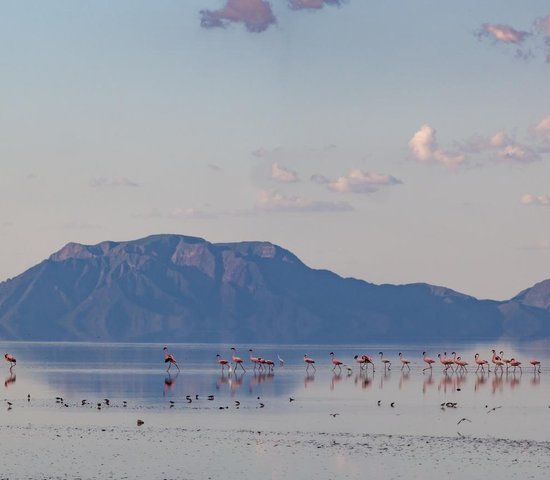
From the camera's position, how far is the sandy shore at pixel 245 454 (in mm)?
41594

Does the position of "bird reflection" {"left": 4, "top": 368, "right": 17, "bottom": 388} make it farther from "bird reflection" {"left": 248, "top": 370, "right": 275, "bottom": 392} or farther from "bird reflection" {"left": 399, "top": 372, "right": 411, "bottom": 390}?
→ "bird reflection" {"left": 399, "top": 372, "right": 411, "bottom": 390}

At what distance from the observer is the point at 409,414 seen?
62688 millimetres

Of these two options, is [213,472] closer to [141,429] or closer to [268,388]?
[141,429]

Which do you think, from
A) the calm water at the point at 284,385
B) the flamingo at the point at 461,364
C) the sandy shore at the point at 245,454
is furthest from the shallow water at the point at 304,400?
the flamingo at the point at 461,364

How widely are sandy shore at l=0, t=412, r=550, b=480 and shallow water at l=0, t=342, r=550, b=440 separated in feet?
10.0

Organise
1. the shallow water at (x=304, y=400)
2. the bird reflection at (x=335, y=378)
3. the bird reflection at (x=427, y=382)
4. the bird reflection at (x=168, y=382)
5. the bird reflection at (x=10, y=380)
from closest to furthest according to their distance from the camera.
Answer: the shallow water at (x=304, y=400), the bird reflection at (x=168, y=382), the bird reflection at (x=427, y=382), the bird reflection at (x=10, y=380), the bird reflection at (x=335, y=378)

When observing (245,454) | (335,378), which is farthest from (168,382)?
(245,454)

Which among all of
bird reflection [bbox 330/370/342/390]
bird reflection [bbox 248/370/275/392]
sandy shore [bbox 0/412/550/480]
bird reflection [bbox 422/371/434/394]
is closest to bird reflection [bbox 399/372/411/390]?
bird reflection [bbox 422/371/434/394]

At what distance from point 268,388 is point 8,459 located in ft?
142

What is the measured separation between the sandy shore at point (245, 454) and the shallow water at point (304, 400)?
3.05m

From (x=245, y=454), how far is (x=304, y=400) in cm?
2740

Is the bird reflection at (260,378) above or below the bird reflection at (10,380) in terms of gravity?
above

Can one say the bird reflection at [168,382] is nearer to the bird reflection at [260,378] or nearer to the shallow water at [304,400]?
the shallow water at [304,400]

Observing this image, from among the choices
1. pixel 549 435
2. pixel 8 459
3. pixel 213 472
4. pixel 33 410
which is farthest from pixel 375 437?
pixel 33 410
